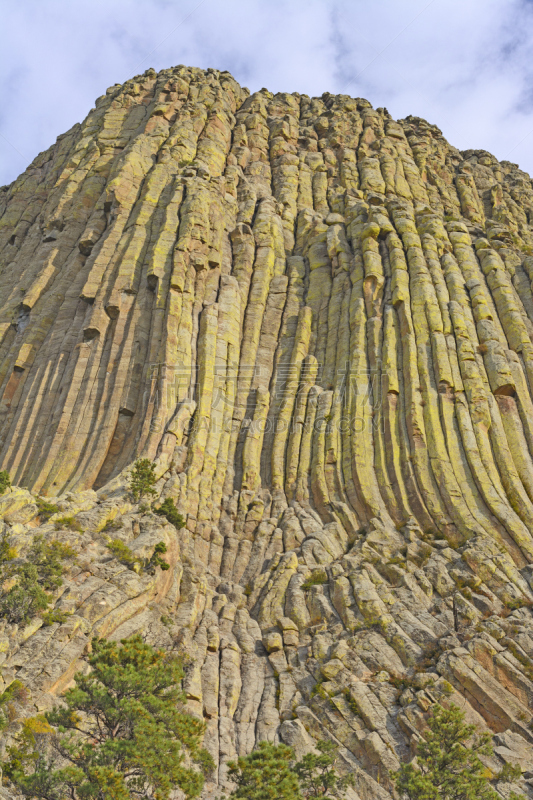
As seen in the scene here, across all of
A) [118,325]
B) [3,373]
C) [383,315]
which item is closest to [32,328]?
[3,373]

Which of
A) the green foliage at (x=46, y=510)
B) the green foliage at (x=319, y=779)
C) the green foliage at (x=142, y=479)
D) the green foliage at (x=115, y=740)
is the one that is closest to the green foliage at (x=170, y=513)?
the green foliage at (x=142, y=479)

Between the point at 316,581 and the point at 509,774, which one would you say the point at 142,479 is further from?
the point at 509,774

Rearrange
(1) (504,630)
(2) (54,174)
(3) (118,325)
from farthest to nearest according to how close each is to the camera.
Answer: (2) (54,174)
(3) (118,325)
(1) (504,630)

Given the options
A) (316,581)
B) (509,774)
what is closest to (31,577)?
(316,581)

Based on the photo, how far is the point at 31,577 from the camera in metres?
26.1

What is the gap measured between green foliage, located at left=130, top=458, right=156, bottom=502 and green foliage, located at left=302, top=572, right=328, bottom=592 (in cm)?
911

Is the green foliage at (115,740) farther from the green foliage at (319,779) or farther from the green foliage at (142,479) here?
the green foliage at (142,479)

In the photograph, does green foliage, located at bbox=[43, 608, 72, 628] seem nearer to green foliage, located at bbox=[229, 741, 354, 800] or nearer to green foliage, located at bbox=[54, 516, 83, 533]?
green foliage, located at bbox=[54, 516, 83, 533]

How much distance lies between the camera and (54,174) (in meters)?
70.8

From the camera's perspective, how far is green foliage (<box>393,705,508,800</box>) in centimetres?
2234

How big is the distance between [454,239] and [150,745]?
45.1 m

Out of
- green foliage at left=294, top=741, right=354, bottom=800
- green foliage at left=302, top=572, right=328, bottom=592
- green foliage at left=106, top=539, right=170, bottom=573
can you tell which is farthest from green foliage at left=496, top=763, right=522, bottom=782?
green foliage at left=106, top=539, right=170, bottom=573

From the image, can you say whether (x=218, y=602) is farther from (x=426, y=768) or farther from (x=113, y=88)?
(x=113, y=88)

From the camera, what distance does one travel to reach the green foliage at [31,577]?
24.8m
